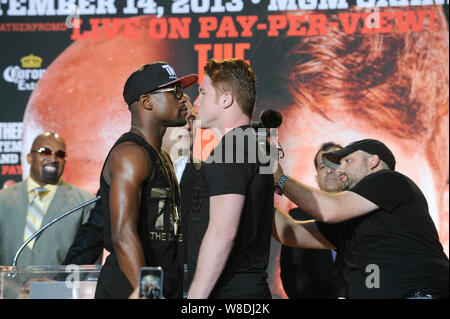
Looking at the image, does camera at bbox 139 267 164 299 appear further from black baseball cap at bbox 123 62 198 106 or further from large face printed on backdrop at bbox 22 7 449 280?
large face printed on backdrop at bbox 22 7 449 280

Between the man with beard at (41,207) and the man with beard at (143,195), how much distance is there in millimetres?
2507

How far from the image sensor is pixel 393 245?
315 centimetres

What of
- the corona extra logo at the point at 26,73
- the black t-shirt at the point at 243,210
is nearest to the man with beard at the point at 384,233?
the black t-shirt at the point at 243,210

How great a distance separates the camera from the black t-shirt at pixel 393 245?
3088 mm

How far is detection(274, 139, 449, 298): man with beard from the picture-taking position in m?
3.08

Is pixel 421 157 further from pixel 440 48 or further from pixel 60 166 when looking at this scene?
pixel 60 166

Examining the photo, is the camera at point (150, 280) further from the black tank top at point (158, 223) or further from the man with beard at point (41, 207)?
the man with beard at point (41, 207)

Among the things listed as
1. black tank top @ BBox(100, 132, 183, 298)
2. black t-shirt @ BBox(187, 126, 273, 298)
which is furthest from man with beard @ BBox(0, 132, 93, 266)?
black t-shirt @ BBox(187, 126, 273, 298)

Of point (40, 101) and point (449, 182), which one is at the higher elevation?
point (40, 101)

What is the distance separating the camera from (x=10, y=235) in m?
5.05

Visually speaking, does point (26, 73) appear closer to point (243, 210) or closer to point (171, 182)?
point (171, 182)
